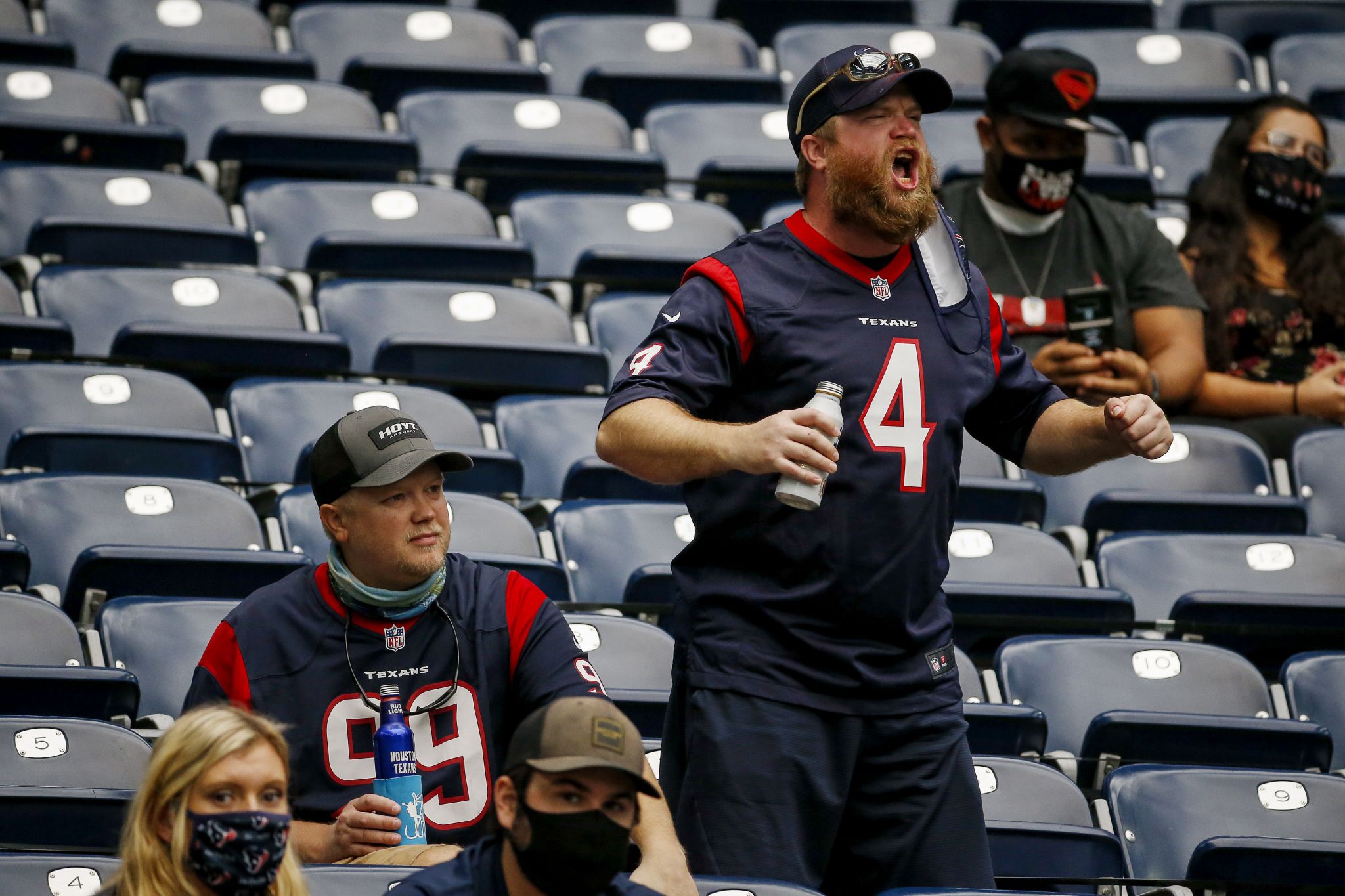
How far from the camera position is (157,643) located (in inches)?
141

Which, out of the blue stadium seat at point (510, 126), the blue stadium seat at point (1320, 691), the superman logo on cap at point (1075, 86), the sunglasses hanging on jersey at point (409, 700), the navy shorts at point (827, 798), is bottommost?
the blue stadium seat at point (1320, 691)

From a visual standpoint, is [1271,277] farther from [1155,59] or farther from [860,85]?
[860,85]

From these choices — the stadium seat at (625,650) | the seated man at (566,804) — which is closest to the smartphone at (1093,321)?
the stadium seat at (625,650)

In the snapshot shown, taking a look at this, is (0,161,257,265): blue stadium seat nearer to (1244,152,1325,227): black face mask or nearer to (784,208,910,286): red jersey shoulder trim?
(784,208,910,286): red jersey shoulder trim

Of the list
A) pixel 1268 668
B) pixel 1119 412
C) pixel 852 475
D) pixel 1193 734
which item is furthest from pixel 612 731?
pixel 1268 668

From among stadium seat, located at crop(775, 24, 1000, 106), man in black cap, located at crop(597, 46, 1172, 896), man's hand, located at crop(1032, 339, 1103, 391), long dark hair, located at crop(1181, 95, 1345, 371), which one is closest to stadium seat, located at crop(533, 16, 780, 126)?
stadium seat, located at crop(775, 24, 1000, 106)

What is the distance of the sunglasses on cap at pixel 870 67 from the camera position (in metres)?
3.06

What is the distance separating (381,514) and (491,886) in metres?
0.94

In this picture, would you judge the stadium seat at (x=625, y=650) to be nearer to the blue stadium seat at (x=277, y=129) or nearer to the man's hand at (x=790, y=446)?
the man's hand at (x=790, y=446)

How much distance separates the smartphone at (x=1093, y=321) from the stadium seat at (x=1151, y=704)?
866 mm

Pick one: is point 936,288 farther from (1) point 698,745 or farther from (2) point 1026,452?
(1) point 698,745

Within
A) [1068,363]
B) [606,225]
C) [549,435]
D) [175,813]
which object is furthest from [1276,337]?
[175,813]

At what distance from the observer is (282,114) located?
6.22m

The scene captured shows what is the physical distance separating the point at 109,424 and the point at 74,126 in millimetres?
1661
